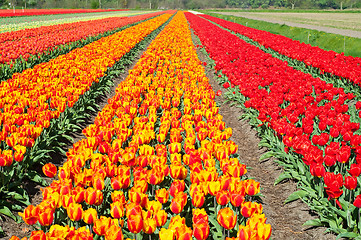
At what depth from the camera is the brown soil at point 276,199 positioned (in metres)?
4.31

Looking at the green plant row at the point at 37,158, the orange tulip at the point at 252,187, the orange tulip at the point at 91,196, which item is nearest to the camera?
the orange tulip at the point at 91,196

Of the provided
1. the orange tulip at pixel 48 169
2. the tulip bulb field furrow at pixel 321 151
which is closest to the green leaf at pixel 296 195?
the tulip bulb field furrow at pixel 321 151

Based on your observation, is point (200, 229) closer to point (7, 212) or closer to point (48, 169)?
point (48, 169)

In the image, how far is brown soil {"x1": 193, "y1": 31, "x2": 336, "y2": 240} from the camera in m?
4.31

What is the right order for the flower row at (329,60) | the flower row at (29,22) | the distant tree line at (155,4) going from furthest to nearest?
the distant tree line at (155,4) → the flower row at (29,22) → the flower row at (329,60)

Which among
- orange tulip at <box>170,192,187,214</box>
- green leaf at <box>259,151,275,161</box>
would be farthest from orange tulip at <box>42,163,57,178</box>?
green leaf at <box>259,151,275,161</box>

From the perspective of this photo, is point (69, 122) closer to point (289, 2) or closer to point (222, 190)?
point (222, 190)

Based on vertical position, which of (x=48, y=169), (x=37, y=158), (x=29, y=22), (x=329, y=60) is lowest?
(x=37, y=158)

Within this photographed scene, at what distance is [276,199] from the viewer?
5.20 meters

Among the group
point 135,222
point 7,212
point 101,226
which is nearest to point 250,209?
point 135,222

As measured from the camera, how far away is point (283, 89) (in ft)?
26.9

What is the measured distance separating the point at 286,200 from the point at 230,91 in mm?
6032

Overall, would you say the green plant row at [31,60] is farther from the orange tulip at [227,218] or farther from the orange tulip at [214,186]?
the orange tulip at [227,218]

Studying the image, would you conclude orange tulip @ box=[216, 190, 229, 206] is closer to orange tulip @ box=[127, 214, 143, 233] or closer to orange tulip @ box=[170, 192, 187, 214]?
orange tulip @ box=[170, 192, 187, 214]
